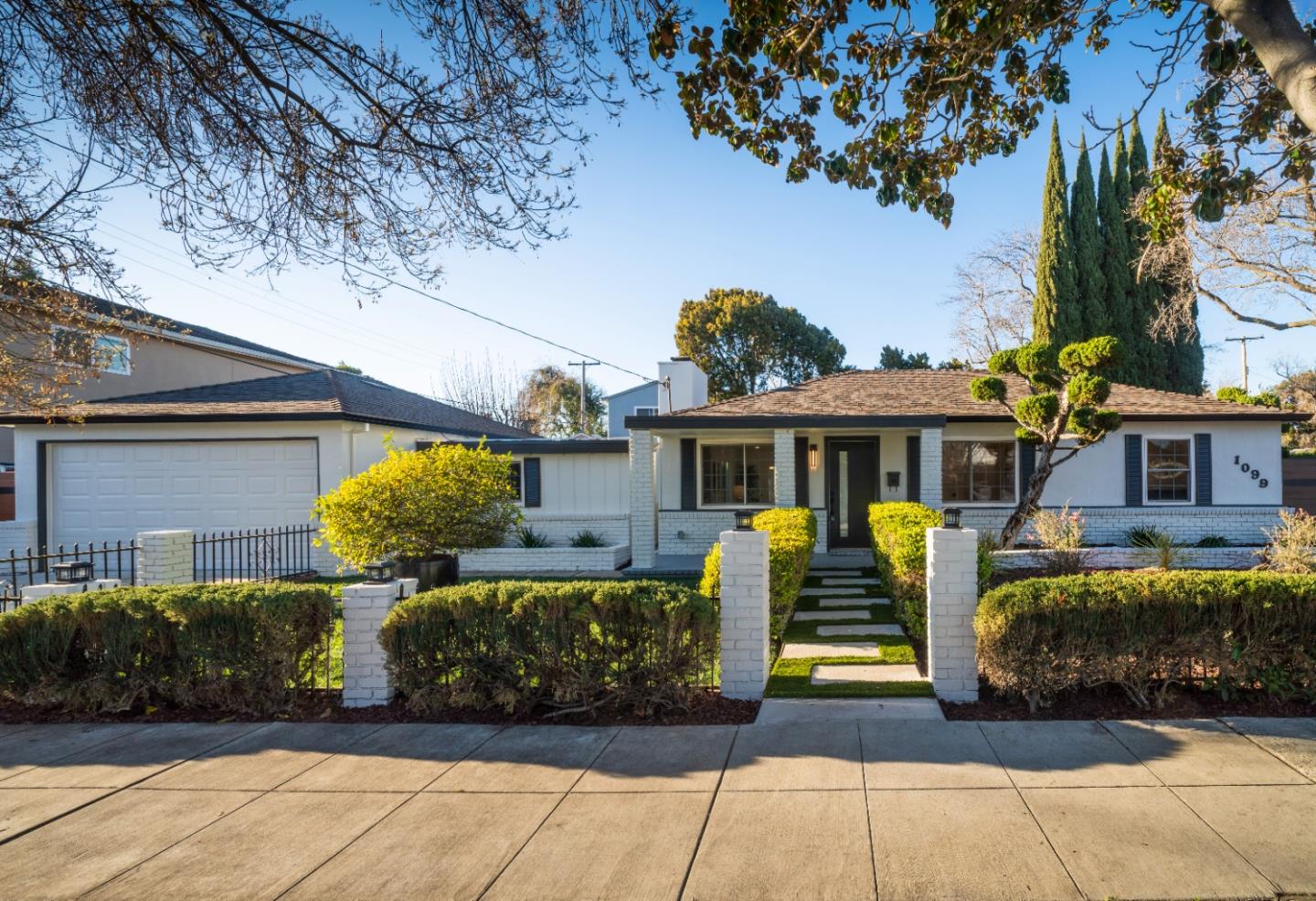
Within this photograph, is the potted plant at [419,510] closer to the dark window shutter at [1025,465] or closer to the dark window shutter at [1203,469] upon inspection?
the dark window shutter at [1025,465]

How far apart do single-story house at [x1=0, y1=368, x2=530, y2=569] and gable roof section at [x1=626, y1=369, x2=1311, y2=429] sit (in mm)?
6363

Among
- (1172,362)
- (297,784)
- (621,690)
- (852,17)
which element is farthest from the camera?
(1172,362)

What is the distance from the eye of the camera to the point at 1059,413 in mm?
12352

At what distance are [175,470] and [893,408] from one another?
14263mm

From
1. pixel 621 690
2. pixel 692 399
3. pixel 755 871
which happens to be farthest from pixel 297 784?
pixel 692 399

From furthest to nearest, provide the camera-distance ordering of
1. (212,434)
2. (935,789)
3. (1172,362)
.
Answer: (1172,362)
(212,434)
(935,789)

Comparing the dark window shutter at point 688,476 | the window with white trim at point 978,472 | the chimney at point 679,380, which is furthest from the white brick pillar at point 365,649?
the chimney at point 679,380

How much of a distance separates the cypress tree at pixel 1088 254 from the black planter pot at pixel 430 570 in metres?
23.0

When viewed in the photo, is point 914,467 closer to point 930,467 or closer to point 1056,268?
point 930,467

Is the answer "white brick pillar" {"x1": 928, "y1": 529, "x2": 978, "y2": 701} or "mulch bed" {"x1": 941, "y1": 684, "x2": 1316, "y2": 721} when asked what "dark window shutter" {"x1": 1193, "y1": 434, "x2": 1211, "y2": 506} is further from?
"white brick pillar" {"x1": 928, "y1": 529, "x2": 978, "y2": 701}

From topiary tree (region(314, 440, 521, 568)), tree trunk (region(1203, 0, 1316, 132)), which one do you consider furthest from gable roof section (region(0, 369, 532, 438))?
tree trunk (region(1203, 0, 1316, 132))

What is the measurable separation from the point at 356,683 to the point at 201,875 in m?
2.51

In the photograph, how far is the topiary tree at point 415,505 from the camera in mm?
11477

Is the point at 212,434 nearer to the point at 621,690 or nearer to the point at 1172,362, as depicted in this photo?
the point at 621,690
